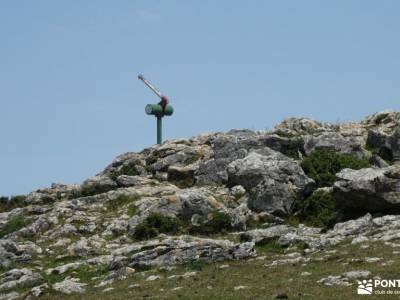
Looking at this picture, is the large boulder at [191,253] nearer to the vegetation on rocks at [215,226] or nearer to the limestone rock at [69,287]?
the limestone rock at [69,287]

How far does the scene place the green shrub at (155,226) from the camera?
151ft

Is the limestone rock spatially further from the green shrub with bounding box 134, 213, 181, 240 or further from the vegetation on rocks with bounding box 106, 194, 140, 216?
Result: the vegetation on rocks with bounding box 106, 194, 140, 216

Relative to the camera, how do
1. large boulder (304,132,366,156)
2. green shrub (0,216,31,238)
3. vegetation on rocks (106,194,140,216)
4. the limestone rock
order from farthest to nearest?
large boulder (304,132,366,156), vegetation on rocks (106,194,140,216), green shrub (0,216,31,238), the limestone rock

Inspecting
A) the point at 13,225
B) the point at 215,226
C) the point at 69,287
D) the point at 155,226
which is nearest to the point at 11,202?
the point at 13,225

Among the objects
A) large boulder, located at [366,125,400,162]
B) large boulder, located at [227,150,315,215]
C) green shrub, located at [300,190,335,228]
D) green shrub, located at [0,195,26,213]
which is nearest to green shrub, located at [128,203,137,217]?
large boulder, located at [227,150,315,215]

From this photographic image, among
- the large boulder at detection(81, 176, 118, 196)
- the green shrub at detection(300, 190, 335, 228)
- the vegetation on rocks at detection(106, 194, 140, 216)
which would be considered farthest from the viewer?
the large boulder at detection(81, 176, 118, 196)

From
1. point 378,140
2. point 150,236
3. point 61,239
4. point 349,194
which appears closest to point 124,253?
point 150,236

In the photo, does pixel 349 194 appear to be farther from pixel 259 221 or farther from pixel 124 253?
pixel 124 253

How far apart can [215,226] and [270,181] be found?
6.51 metres

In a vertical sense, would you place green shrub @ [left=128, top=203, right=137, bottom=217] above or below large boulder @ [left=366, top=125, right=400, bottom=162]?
below

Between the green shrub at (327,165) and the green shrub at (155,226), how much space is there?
1236 centimetres

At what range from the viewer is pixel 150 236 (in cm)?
4572

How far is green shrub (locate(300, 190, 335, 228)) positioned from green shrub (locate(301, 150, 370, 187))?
4411mm

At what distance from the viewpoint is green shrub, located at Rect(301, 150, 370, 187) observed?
53319 millimetres
